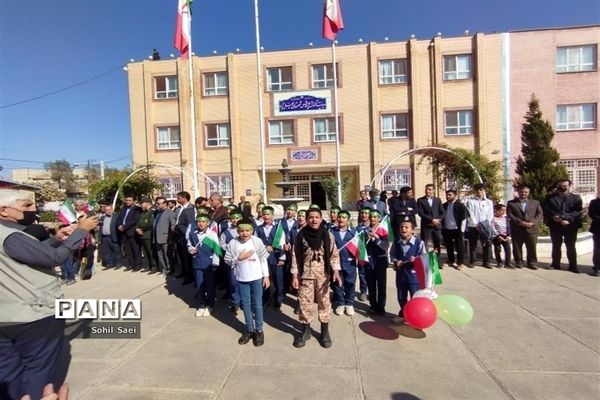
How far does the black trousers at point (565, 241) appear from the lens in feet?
23.6

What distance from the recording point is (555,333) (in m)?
4.27

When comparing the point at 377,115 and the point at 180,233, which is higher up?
the point at 377,115

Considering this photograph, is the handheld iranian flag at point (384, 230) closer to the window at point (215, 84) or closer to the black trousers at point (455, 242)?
the black trousers at point (455, 242)

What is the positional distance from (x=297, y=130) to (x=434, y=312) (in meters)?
19.5

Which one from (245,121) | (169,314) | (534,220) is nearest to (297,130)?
(245,121)

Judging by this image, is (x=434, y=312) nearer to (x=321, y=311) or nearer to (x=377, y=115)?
(x=321, y=311)

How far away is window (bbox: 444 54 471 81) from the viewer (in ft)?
70.1

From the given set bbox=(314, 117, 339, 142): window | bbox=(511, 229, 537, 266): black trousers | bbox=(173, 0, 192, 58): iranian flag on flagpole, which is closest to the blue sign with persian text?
bbox=(314, 117, 339, 142): window

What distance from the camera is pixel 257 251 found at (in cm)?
443

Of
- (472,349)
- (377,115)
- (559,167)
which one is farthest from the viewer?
(377,115)

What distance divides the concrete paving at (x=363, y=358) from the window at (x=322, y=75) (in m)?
19.3

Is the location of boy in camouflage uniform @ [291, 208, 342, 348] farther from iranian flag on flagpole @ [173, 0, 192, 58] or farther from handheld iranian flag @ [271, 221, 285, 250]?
iranian flag on flagpole @ [173, 0, 192, 58]

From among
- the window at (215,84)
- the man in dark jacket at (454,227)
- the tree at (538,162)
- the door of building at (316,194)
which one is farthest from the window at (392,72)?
the man in dark jacket at (454,227)

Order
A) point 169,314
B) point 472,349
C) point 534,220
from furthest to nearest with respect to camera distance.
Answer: point 534,220
point 169,314
point 472,349
